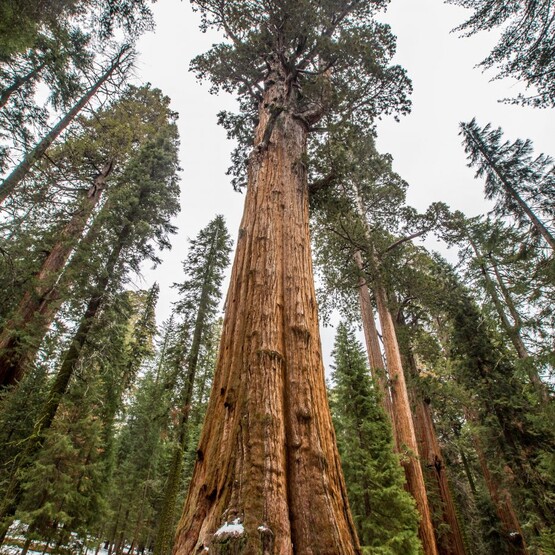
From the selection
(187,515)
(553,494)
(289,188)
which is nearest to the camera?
(187,515)

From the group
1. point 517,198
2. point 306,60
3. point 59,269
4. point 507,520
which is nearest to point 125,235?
point 59,269

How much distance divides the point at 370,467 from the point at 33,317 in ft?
30.8

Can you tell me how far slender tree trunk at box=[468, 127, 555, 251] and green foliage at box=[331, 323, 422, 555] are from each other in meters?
5.87

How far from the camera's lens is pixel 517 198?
9445mm

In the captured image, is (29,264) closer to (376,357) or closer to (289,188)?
(289,188)

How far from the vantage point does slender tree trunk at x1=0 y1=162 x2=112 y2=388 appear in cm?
783

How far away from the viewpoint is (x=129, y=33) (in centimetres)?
783

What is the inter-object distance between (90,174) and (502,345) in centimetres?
1759

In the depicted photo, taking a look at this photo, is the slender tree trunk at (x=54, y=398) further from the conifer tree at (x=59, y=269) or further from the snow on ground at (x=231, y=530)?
the snow on ground at (x=231, y=530)

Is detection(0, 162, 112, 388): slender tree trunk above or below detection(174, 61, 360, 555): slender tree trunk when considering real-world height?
above

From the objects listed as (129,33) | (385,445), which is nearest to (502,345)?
(385,445)

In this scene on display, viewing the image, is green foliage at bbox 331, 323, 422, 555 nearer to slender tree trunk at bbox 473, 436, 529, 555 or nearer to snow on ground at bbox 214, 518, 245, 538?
snow on ground at bbox 214, 518, 245, 538

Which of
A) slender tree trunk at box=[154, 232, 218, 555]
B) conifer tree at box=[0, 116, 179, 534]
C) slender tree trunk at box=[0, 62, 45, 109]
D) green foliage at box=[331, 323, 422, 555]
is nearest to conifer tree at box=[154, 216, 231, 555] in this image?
slender tree trunk at box=[154, 232, 218, 555]

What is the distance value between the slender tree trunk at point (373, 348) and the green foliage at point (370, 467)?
370 millimetres
